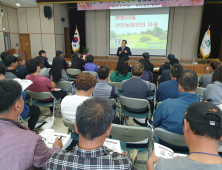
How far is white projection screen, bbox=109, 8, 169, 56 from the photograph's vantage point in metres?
7.41

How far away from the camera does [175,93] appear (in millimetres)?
2412

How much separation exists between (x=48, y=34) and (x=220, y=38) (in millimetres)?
7980

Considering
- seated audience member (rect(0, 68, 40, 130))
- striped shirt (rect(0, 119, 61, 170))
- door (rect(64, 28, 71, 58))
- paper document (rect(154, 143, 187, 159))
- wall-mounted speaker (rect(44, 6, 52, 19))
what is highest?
wall-mounted speaker (rect(44, 6, 52, 19))

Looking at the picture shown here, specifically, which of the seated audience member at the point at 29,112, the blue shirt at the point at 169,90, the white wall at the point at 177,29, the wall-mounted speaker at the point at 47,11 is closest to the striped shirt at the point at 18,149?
the seated audience member at the point at 29,112

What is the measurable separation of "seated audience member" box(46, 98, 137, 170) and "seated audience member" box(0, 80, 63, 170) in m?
0.22

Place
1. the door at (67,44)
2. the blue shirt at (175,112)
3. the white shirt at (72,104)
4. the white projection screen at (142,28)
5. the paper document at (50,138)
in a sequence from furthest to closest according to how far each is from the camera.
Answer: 1. the door at (67,44)
2. the white projection screen at (142,28)
3. the white shirt at (72,104)
4. the blue shirt at (175,112)
5. the paper document at (50,138)

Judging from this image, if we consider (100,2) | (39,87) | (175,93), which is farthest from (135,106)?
(100,2)

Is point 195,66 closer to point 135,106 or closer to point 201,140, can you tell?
point 135,106

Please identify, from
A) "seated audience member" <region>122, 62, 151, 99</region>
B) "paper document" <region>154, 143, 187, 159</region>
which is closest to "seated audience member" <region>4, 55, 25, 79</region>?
"seated audience member" <region>122, 62, 151, 99</region>

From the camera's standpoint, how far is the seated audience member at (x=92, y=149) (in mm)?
781

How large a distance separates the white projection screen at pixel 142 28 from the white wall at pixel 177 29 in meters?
0.32

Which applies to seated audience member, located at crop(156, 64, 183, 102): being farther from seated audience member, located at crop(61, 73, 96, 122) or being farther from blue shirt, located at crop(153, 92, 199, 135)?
seated audience member, located at crop(61, 73, 96, 122)

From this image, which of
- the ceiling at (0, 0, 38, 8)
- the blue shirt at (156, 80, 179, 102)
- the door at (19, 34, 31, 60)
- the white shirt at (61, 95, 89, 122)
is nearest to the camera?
the white shirt at (61, 95, 89, 122)

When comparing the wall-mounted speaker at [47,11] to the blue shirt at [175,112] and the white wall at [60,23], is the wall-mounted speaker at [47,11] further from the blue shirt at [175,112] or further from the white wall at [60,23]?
the blue shirt at [175,112]
